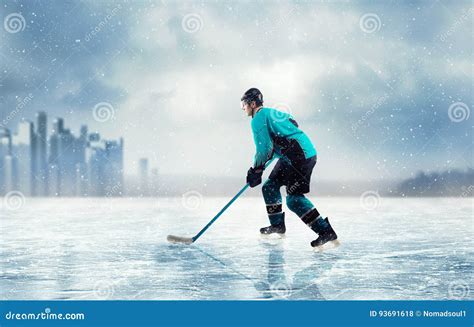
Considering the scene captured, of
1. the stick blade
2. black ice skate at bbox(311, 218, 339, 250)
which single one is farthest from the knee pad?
the stick blade

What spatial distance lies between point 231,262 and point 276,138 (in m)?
0.93

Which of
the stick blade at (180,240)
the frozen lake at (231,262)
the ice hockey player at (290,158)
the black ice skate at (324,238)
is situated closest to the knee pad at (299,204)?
the ice hockey player at (290,158)

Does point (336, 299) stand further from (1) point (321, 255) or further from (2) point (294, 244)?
(2) point (294, 244)

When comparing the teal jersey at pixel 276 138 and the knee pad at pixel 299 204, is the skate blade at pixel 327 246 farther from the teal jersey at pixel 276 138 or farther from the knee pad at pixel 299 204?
the teal jersey at pixel 276 138

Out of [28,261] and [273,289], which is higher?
[28,261]

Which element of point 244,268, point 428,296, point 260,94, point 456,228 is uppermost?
point 260,94

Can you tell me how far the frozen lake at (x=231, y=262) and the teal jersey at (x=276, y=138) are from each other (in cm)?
61

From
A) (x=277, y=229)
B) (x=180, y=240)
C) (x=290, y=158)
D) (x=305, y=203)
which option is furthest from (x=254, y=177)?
(x=180, y=240)

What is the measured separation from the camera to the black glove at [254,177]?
3.76 m

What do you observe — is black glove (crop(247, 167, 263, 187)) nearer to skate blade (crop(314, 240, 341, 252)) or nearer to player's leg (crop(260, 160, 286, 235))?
player's leg (crop(260, 160, 286, 235))

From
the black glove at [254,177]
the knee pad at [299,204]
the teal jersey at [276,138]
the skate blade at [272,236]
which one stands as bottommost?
the skate blade at [272,236]

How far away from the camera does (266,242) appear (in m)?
4.03

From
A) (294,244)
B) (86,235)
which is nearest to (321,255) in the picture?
(294,244)
